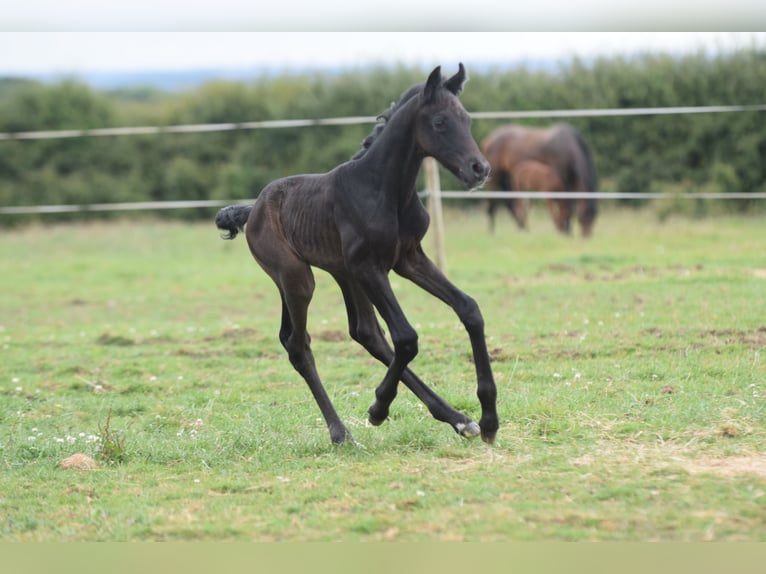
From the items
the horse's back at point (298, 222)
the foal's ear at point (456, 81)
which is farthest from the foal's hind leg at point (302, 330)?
the foal's ear at point (456, 81)

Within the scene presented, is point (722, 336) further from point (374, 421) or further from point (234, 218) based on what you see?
point (234, 218)

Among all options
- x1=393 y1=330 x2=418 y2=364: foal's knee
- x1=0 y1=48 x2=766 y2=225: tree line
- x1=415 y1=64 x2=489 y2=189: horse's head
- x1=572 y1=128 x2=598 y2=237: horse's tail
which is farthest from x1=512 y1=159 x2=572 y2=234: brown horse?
x1=393 y1=330 x2=418 y2=364: foal's knee

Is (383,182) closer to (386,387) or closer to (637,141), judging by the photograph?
(386,387)

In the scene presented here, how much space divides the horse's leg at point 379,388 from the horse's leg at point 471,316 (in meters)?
0.22

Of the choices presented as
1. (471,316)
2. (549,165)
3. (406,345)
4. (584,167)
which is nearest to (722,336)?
(471,316)

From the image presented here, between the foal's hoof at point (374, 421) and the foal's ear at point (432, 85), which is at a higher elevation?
the foal's ear at point (432, 85)

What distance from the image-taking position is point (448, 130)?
18.8 feet

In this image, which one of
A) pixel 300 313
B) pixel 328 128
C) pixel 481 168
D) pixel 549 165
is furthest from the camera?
pixel 328 128

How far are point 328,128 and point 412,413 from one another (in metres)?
14.3

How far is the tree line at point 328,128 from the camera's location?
722 inches

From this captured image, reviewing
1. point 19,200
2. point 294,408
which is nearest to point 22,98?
point 19,200

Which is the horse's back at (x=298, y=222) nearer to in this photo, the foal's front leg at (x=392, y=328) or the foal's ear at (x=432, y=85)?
the foal's front leg at (x=392, y=328)

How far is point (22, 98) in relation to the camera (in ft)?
73.9

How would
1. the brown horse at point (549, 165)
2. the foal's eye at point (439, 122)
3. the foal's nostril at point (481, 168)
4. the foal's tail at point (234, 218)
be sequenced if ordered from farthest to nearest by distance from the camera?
the brown horse at point (549, 165) → the foal's tail at point (234, 218) → the foal's eye at point (439, 122) → the foal's nostril at point (481, 168)
